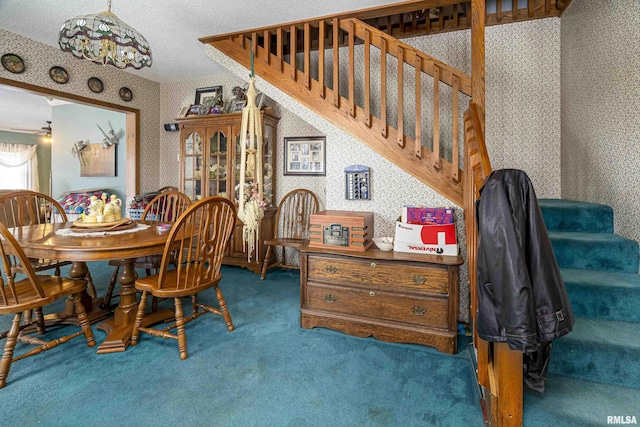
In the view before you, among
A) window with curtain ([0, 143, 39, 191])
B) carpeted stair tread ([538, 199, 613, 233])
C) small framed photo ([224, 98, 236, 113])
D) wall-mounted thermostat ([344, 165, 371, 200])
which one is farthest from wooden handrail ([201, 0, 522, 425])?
window with curtain ([0, 143, 39, 191])

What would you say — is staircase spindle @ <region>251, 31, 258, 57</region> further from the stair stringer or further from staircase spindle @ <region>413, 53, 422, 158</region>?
staircase spindle @ <region>413, 53, 422, 158</region>

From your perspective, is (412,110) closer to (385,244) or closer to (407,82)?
(407,82)

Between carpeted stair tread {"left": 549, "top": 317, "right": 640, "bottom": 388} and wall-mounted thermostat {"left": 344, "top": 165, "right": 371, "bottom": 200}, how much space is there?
5.17 ft

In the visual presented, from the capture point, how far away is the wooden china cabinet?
4.13 m

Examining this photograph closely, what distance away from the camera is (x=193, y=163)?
4.48m

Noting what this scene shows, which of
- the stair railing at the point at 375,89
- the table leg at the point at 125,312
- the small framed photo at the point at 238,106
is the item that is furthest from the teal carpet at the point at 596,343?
the small framed photo at the point at 238,106

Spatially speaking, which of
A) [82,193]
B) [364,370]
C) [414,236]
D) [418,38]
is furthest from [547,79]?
[82,193]

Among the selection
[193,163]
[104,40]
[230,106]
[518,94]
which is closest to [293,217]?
[193,163]

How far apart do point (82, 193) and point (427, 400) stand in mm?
6113

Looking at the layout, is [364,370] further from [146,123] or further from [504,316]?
[146,123]

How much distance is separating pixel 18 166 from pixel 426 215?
11.3m

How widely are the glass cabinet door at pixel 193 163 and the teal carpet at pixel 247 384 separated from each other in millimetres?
2438

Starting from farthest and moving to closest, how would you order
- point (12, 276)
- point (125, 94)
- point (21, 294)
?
point (125, 94) → point (21, 294) → point (12, 276)

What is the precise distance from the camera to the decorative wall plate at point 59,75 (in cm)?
379
